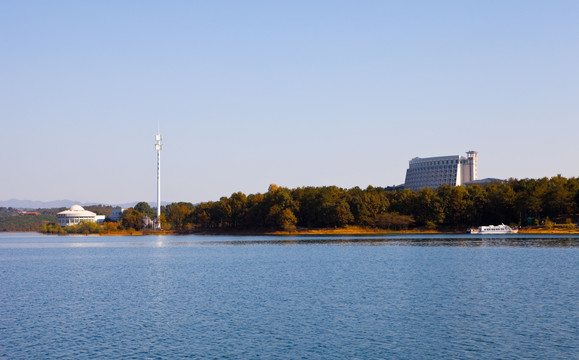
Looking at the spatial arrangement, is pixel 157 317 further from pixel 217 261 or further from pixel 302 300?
pixel 217 261

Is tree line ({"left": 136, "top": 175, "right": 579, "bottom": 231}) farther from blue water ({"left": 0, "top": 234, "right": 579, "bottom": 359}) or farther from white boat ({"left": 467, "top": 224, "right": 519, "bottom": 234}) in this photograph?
blue water ({"left": 0, "top": 234, "right": 579, "bottom": 359})

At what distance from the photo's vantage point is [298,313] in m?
41.5

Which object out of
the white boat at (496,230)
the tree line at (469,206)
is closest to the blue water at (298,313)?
the white boat at (496,230)

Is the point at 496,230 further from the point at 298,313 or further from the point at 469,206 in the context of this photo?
the point at 298,313

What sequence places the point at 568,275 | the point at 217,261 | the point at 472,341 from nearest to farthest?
1. the point at 472,341
2. the point at 568,275
3. the point at 217,261

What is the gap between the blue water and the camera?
103ft

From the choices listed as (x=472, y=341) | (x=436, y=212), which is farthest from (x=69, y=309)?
(x=436, y=212)

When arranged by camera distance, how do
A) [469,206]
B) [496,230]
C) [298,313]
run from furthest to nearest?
[469,206], [496,230], [298,313]

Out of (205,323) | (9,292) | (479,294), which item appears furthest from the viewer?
(9,292)

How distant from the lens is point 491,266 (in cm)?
7244

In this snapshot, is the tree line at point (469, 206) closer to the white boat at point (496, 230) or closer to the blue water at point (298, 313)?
the white boat at point (496, 230)

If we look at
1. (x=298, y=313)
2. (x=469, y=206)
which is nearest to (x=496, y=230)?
(x=469, y=206)

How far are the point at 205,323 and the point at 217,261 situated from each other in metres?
50.9

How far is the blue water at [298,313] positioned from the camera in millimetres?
31453
